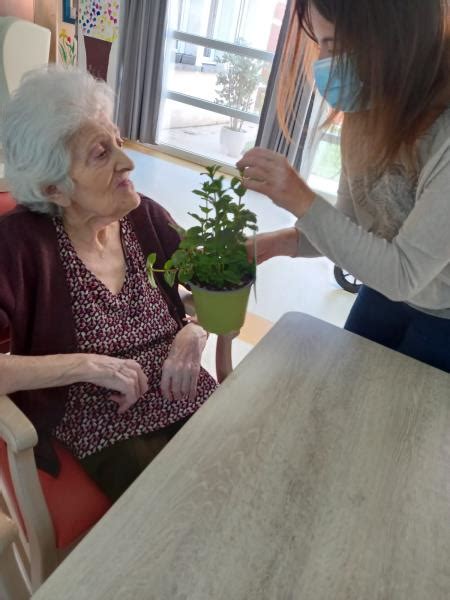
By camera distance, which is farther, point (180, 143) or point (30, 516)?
point (180, 143)

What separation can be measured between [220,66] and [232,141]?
2.87ft

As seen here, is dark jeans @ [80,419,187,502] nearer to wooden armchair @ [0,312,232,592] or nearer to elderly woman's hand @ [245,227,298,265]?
wooden armchair @ [0,312,232,592]

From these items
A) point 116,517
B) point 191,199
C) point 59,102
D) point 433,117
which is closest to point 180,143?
point 191,199

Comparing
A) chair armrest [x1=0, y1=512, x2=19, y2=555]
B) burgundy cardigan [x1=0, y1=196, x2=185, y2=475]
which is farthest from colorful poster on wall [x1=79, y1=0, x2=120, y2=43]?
chair armrest [x1=0, y1=512, x2=19, y2=555]

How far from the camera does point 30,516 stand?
0.93 meters

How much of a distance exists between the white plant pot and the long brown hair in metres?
5.02

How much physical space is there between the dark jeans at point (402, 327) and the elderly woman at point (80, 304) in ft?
1.62

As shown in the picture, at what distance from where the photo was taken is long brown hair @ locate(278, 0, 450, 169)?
778 millimetres

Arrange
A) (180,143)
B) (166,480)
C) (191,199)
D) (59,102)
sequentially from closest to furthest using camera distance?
(166,480)
(59,102)
(191,199)
(180,143)

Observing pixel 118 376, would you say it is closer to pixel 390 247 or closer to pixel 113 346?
pixel 113 346

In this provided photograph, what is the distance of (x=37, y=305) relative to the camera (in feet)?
3.61

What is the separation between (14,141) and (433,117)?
3.20ft

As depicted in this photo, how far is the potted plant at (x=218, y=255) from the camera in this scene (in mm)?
938

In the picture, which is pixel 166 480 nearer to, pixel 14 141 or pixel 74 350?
pixel 74 350
